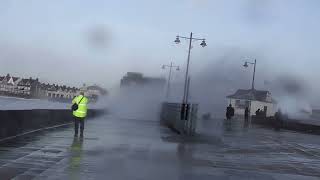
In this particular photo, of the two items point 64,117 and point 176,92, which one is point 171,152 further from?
point 176,92

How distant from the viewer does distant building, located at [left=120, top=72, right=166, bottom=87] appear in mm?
68625

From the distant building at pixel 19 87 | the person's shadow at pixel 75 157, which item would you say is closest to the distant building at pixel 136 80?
the distant building at pixel 19 87

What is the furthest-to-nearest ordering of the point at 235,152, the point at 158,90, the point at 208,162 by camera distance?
the point at 158,90 → the point at 235,152 → the point at 208,162

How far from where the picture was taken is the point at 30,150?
15984mm

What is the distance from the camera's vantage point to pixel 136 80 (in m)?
68.9

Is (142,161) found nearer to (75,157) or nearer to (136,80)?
(75,157)

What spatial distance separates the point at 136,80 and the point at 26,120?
156 ft

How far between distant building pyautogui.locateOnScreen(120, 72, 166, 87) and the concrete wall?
3767 centimetres

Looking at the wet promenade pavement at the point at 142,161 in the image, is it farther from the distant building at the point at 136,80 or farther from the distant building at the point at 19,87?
the distant building at the point at 19,87

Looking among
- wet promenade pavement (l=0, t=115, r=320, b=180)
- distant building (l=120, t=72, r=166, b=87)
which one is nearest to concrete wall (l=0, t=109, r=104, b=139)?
wet promenade pavement (l=0, t=115, r=320, b=180)

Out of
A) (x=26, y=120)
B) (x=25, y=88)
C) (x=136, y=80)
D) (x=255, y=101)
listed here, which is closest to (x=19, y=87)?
(x=25, y=88)

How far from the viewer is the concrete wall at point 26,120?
60.4 ft

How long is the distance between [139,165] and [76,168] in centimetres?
174

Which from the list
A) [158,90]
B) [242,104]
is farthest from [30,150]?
[242,104]
